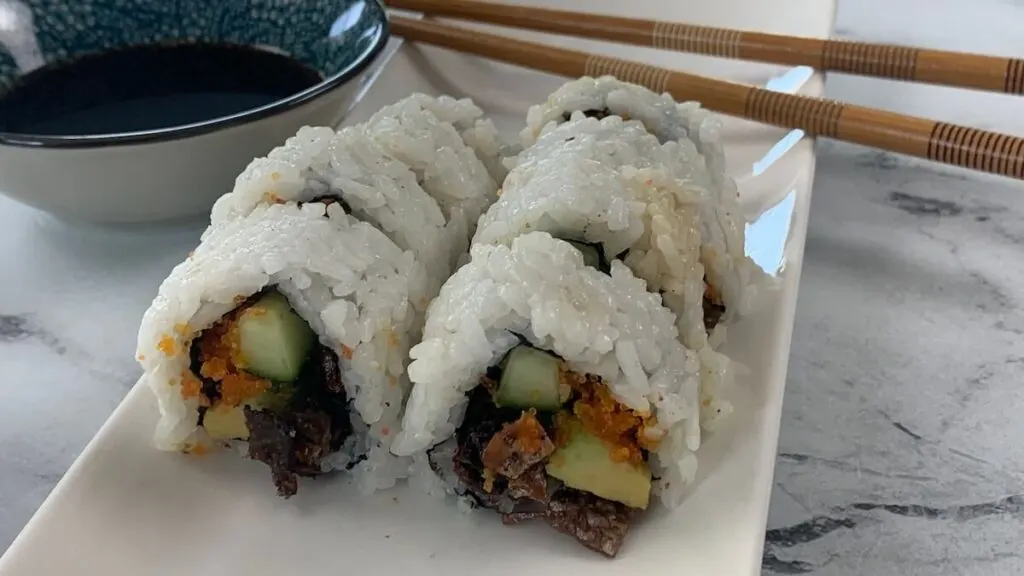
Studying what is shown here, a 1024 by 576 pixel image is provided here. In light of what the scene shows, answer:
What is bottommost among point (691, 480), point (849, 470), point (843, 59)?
point (849, 470)

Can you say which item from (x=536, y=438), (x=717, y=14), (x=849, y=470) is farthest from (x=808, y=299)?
(x=717, y=14)

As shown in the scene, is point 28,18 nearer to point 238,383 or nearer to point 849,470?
point 238,383

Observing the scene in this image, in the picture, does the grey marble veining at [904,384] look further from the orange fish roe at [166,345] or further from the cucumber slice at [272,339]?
the orange fish roe at [166,345]

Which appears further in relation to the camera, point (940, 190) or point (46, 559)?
point (940, 190)

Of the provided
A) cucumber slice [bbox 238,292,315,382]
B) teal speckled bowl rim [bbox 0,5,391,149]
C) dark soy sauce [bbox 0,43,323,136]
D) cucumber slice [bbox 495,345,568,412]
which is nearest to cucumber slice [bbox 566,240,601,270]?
cucumber slice [bbox 495,345,568,412]

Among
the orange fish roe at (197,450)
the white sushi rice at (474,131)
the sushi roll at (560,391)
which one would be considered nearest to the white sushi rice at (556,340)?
the sushi roll at (560,391)

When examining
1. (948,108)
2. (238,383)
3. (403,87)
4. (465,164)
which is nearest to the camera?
(238,383)

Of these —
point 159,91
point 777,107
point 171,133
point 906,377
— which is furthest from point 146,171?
point 906,377
